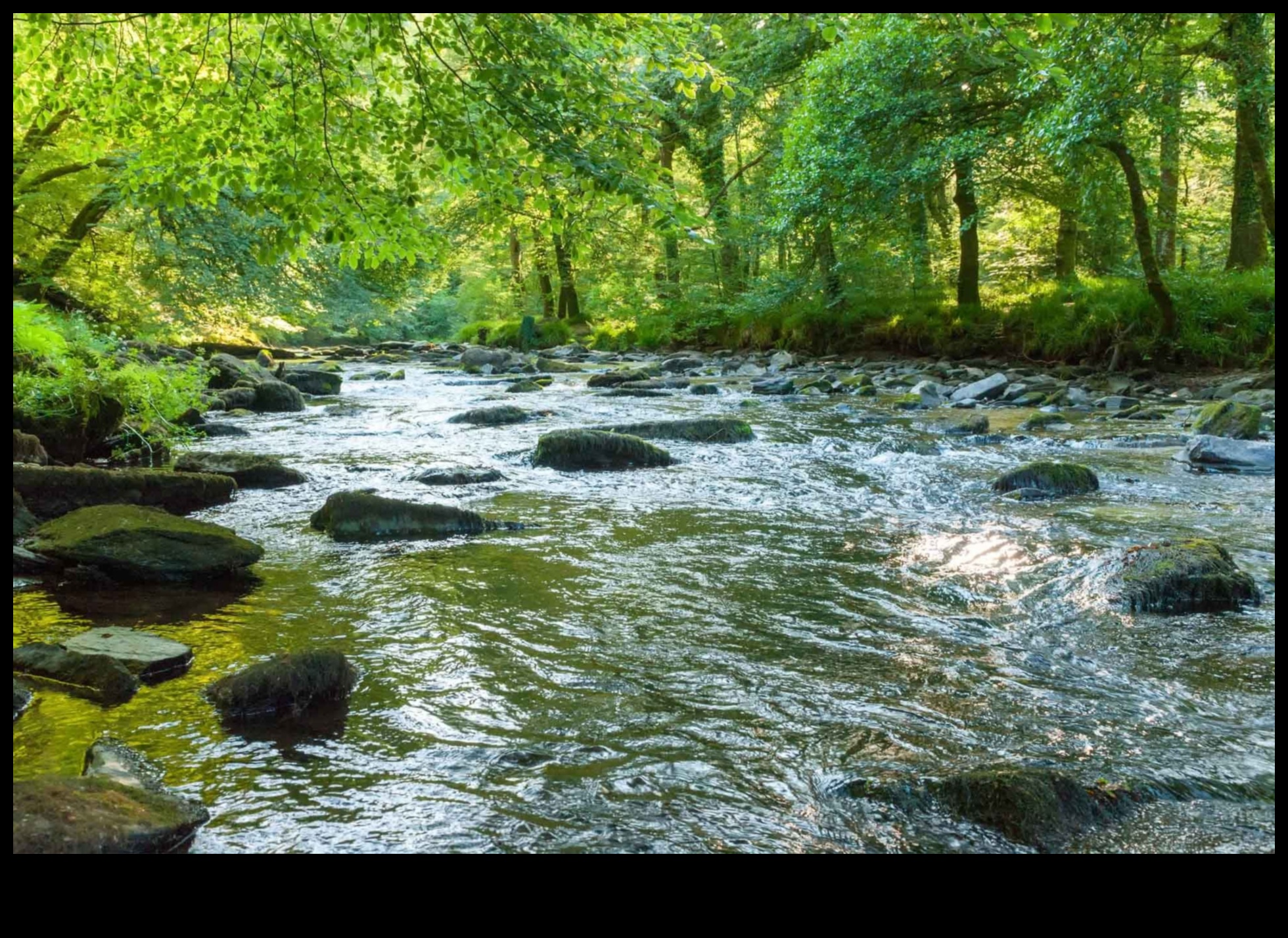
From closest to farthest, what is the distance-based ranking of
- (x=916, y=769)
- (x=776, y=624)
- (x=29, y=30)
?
1. (x=916, y=769)
2. (x=776, y=624)
3. (x=29, y=30)

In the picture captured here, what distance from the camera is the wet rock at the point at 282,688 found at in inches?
150

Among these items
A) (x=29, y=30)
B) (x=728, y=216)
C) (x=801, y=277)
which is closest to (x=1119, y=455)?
(x=29, y=30)

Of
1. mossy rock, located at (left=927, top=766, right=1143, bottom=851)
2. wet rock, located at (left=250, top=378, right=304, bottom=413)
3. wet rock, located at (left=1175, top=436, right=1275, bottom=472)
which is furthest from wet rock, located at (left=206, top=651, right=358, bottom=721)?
wet rock, located at (left=250, top=378, right=304, bottom=413)

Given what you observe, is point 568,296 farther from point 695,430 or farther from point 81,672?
point 81,672

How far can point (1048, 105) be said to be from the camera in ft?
49.3

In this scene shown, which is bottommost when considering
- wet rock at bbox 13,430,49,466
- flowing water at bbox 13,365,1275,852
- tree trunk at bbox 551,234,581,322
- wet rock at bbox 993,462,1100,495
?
flowing water at bbox 13,365,1275,852

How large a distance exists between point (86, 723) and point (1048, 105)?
16.2m

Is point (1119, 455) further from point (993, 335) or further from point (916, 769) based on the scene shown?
point (993, 335)

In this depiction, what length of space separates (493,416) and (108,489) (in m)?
7.25

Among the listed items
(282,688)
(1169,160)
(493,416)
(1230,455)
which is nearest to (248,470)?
(493,416)

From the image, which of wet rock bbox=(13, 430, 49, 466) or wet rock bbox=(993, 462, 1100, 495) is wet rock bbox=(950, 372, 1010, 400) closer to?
wet rock bbox=(993, 462, 1100, 495)

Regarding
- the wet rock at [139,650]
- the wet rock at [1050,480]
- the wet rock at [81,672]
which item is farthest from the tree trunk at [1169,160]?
the wet rock at [81,672]

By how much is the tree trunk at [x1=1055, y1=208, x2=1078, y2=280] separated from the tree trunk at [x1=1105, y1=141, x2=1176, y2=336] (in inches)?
182

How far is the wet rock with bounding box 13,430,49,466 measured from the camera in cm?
818
